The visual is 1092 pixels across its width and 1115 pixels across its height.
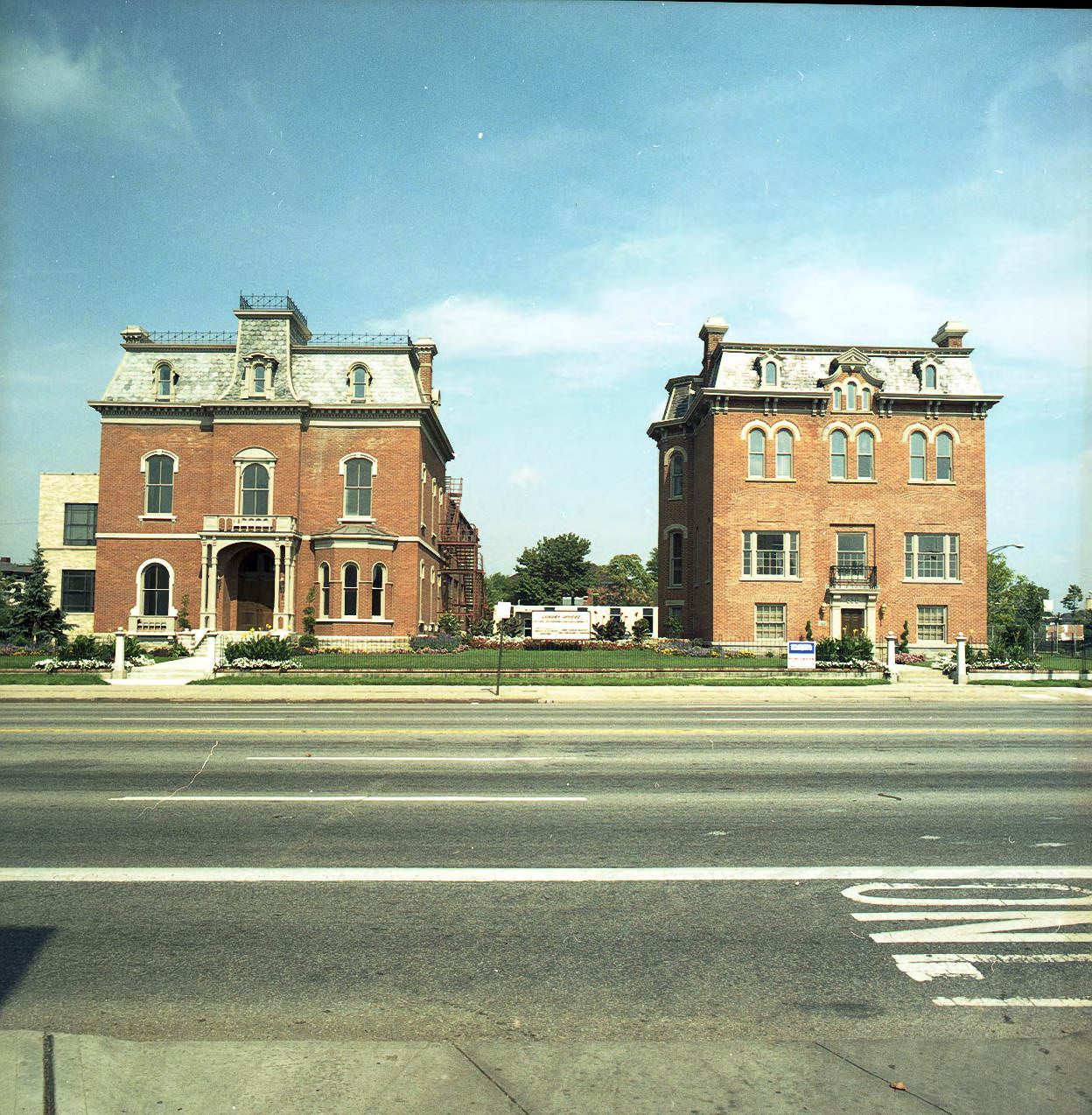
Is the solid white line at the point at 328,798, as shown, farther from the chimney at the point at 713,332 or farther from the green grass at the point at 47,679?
the chimney at the point at 713,332

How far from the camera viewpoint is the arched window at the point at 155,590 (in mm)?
38656

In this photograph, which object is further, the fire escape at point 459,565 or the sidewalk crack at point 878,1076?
the fire escape at point 459,565

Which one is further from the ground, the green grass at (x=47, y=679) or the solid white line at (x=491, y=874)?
the solid white line at (x=491, y=874)

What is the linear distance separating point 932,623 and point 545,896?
37348mm

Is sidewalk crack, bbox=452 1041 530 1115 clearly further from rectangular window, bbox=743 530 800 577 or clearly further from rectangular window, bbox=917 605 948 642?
rectangular window, bbox=917 605 948 642

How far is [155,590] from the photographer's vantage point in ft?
127

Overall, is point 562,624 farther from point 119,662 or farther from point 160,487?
point 160,487

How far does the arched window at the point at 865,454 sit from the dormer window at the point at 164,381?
103ft

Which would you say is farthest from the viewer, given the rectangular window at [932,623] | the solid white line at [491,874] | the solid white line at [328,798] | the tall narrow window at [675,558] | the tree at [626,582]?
the tree at [626,582]

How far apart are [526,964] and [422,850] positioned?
2.33 meters

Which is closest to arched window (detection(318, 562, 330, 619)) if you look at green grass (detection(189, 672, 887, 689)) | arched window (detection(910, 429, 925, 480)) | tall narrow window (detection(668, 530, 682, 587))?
green grass (detection(189, 672, 887, 689))

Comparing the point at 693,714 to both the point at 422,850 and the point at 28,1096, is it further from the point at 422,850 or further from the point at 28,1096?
the point at 28,1096

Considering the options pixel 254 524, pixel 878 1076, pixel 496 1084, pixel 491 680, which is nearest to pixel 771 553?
pixel 491 680

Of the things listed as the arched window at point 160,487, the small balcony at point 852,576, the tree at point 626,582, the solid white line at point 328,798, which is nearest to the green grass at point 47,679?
the arched window at point 160,487
